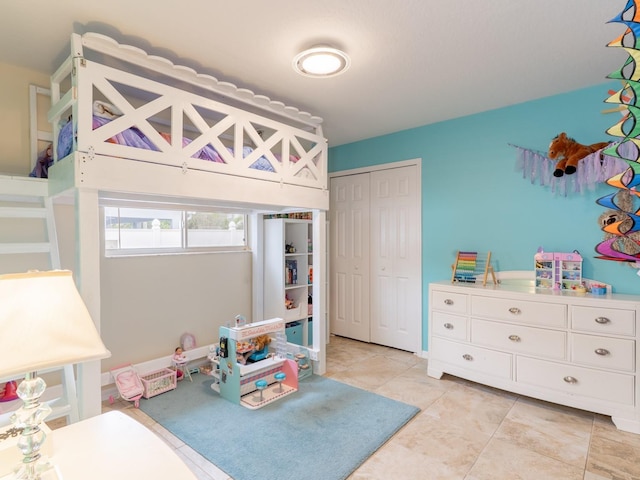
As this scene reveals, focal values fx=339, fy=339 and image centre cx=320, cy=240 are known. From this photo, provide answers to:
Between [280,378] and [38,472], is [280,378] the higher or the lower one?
the lower one

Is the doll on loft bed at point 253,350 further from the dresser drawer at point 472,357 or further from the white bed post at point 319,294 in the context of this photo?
the dresser drawer at point 472,357

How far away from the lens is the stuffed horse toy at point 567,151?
265cm

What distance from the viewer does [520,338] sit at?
2652mm

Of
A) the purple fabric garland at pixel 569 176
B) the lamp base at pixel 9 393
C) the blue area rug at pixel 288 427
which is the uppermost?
the purple fabric garland at pixel 569 176

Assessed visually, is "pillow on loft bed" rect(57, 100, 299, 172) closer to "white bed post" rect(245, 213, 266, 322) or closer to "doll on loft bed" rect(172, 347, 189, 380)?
"white bed post" rect(245, 213, 266, 322)

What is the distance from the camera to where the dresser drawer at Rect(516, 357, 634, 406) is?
2.27m

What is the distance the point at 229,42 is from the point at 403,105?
65.5 inches

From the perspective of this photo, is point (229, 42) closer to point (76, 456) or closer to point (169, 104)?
point (169, 104)

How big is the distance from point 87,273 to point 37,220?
0.99 m

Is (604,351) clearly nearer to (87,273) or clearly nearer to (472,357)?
(472,357)

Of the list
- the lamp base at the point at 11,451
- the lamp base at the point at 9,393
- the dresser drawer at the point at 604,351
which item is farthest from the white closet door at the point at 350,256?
the lamp base at the point at 11,451

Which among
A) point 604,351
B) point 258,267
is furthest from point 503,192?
point 258,267

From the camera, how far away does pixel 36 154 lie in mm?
2385

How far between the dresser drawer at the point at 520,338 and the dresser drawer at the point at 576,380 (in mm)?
79
